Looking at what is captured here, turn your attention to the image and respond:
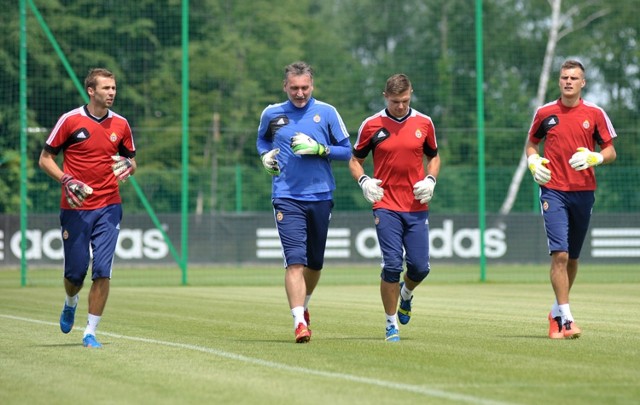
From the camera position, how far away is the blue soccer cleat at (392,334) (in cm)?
1099

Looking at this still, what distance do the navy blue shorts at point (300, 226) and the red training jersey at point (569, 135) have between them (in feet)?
6.89

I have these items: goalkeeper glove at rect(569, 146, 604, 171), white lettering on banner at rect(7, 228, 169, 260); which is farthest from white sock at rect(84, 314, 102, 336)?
white lettering on banner at rect(7, 228, 169, 260)

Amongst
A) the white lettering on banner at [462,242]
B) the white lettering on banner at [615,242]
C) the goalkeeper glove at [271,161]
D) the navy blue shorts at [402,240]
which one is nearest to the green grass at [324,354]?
the navy blue shorts at [402,240]

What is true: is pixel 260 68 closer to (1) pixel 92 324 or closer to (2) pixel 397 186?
(2) pixel 397 186

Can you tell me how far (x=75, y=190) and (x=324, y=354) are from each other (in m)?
2.49

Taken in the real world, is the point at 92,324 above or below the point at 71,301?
below

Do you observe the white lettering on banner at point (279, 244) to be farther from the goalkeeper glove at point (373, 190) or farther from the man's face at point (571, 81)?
the goalkeeper glove at point (373, 190)

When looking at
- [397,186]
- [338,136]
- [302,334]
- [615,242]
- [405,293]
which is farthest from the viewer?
[615,242]

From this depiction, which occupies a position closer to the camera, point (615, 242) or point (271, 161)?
point (271, 161)

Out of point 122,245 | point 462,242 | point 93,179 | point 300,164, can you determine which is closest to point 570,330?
point 300,164

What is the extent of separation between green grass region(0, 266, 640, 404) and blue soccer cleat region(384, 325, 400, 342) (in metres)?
0.15

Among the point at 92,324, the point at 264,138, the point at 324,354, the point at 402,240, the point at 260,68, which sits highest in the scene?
the point at 260,68

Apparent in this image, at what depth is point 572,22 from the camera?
129ft

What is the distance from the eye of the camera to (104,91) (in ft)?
35.8
